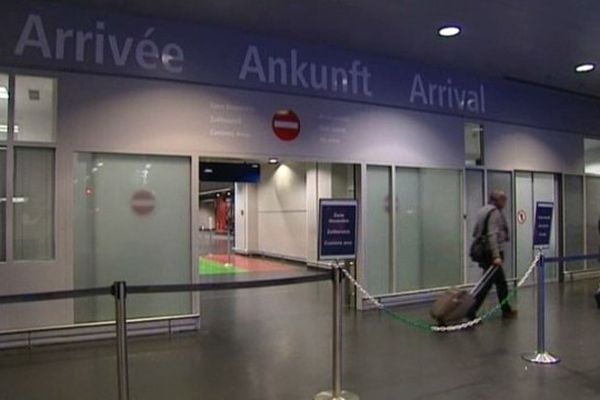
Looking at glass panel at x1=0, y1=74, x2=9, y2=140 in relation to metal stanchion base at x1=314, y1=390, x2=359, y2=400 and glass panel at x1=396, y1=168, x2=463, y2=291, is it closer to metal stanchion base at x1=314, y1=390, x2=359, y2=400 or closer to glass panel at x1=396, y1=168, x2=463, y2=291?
metal stanchion base at x1=314, y1=390, x2=359, y2=400

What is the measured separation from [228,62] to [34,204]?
8.96 feet

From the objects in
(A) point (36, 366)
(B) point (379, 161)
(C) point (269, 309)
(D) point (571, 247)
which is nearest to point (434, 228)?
(B) point (379, 161)

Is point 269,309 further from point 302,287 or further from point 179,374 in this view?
point 179,374

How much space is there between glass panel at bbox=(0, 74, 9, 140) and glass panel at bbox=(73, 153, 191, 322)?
749mm

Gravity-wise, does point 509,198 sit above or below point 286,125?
below

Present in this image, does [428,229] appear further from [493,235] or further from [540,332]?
[540,332]

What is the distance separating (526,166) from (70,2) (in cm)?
772

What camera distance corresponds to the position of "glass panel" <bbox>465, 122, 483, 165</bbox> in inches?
353

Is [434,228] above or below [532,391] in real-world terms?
above

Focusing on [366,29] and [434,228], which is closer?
[366,29]

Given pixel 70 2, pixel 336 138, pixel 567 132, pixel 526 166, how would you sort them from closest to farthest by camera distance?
1. pixel 70 2
2. pixel 336 138
3. pixel 526 166
4. pixel 567 132

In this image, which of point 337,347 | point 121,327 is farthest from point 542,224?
point 121,327

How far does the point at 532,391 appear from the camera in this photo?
4047 mm

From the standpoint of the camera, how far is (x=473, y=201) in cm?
887
